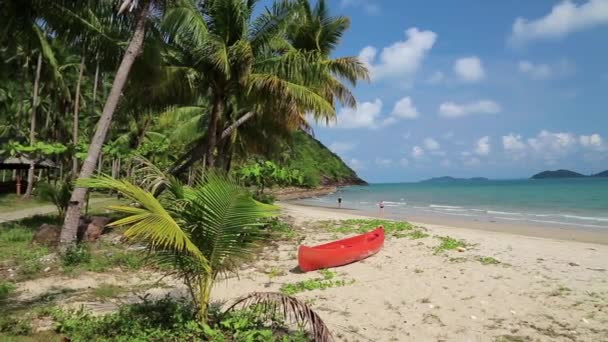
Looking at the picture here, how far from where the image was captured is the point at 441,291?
6559 millimetres

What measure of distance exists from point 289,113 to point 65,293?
6909 millimetres

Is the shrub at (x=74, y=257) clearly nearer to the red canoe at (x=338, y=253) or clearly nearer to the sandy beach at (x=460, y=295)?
the sandy beach at (x=460, y=295)

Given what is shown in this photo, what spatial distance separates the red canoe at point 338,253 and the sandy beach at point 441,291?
0.17 m

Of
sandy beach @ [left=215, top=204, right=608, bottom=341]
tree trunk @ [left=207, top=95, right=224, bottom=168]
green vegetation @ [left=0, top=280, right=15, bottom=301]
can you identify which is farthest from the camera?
tree trunk @ [left=207, top=95, right=224, bottom=168]

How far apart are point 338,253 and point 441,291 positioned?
86.0 inches

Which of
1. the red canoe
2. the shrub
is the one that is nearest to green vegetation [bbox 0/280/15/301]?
the shrub

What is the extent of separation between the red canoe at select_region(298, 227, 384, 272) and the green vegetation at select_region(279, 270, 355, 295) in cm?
45

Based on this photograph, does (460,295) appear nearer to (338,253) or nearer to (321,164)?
(338,253)

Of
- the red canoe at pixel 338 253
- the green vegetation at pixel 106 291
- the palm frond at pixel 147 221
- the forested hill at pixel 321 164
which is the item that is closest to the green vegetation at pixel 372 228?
the red canoe at pixel 338 253

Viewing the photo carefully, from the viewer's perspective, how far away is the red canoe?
26.0 ft

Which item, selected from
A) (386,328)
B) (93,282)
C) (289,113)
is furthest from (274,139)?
(386,328)

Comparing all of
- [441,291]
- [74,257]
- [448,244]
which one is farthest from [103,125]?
[448,244]

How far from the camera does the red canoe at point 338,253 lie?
26.0 feet

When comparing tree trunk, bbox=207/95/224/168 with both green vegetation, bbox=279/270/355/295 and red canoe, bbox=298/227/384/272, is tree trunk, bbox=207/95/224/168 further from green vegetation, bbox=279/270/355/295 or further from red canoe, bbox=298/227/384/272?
green vegetation, bbox=279/270/355/295
